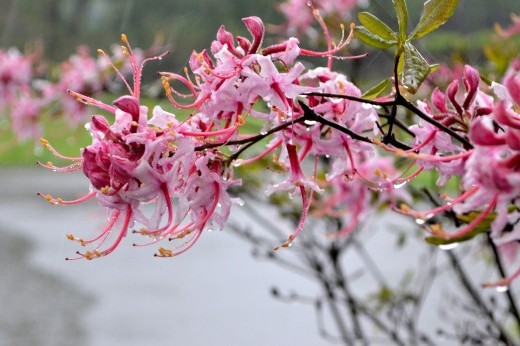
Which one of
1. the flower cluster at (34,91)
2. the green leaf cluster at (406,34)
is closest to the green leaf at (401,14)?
the green leaf cluster at (406,34)

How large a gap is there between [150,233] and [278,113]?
2.8 inches

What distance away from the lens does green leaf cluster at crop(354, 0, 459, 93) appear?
285 mm

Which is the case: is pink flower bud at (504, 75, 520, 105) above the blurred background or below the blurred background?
above

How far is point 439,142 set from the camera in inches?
12.1

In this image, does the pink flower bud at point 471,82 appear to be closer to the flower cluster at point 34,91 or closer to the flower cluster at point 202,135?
the flower cluster at point 202,135

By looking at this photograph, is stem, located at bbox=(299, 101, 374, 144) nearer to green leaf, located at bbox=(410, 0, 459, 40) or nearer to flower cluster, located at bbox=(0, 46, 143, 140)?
green leaf, located at bbox=(410, 0, 459, 40)

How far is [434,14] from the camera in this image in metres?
0.29

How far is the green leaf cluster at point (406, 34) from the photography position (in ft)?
0.94

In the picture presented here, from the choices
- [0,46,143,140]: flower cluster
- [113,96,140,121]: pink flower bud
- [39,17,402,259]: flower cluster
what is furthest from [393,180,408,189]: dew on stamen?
[0,46,143,140]: flower cluster

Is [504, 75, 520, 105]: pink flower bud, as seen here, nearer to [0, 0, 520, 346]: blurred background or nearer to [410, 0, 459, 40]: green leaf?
[410, 0, 459, 40]: green leaf

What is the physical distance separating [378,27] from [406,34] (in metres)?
0.01

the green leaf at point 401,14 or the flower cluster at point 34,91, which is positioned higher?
the green leaf at point 401,14

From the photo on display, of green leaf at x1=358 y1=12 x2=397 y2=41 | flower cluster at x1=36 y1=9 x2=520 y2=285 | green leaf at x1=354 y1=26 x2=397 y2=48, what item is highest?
green leaf at x1=358 y1=12 x2=397 y2=41

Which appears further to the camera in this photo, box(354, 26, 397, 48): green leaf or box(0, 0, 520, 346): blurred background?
box(0, 0, 520, 346): blurred background
